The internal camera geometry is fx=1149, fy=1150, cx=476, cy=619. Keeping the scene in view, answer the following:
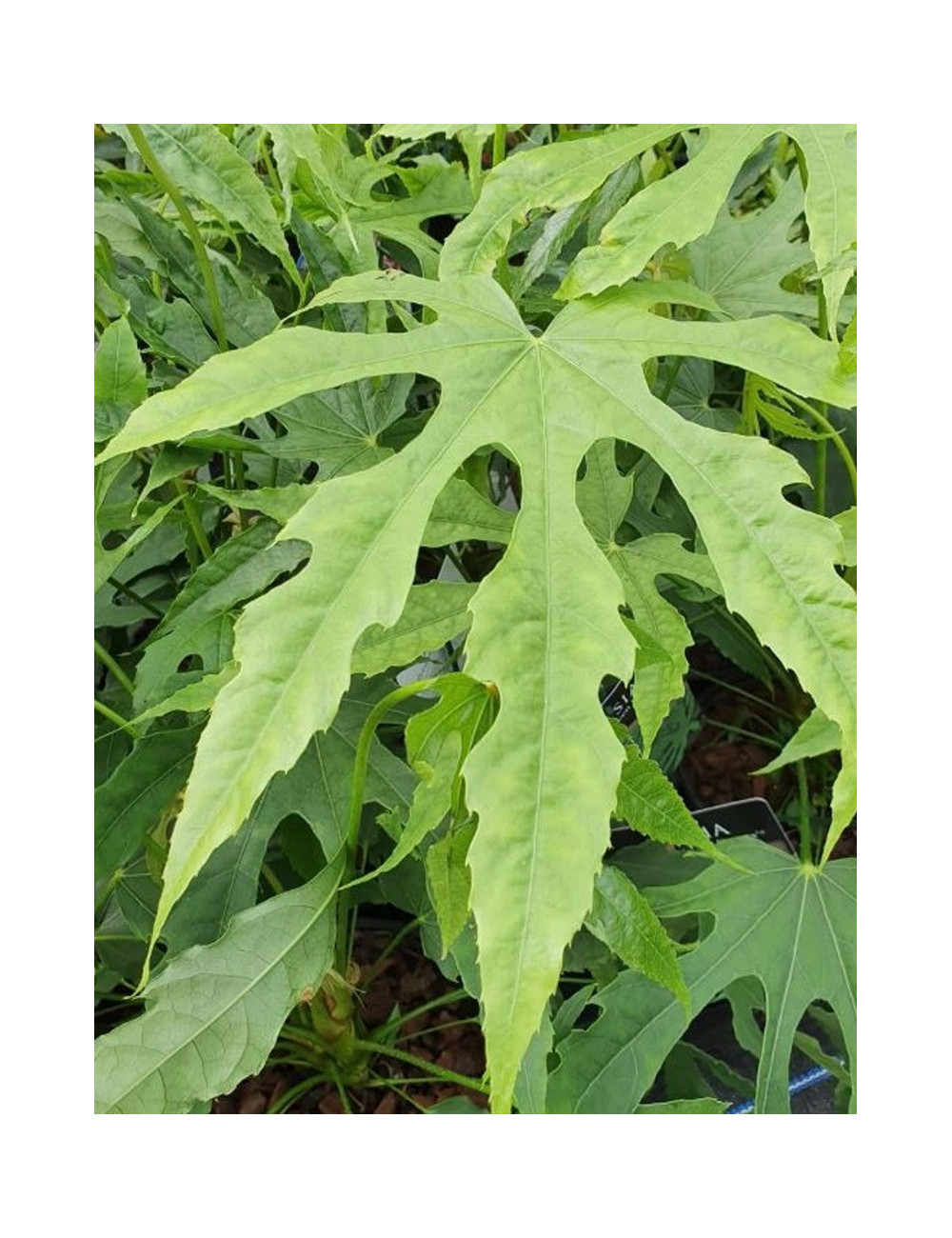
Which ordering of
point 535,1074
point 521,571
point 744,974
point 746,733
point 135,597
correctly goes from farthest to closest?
point 746,733, point 135,597, point 744,974, point 535,1074, point 521,571

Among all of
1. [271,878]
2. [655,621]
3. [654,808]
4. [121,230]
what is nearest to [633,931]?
[654,808]

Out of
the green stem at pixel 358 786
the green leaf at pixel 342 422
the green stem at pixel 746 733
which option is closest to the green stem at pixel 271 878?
the green stem at pixel 358 786

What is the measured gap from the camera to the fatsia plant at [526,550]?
417mm

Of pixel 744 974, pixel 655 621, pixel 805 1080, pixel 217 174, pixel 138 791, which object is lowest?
pixel 805 1080

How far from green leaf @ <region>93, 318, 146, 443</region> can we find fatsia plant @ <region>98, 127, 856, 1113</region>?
43 mm

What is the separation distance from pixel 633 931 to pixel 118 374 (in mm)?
396

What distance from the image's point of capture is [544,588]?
18.6 inches

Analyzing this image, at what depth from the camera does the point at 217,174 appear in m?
0.63

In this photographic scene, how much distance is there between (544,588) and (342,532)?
0.28ft

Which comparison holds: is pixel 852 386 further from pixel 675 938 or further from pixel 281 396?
pixel 675 938

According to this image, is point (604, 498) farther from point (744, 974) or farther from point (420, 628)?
point (744, 974)

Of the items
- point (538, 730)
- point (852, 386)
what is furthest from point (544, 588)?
point (852, 386)

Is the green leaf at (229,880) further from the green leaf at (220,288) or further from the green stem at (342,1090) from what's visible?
the green leaf at (220,288)

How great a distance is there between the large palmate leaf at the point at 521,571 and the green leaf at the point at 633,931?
0.16 meters
